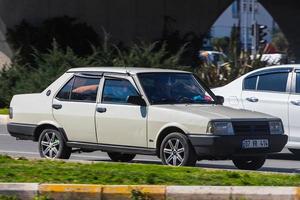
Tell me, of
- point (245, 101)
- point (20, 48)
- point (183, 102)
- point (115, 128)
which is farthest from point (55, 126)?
point (20, 48)

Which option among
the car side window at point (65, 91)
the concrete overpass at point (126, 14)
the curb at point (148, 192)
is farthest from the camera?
the concrete overpass at point (126, 14)

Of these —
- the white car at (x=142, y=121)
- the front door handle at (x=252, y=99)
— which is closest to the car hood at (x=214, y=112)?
the white car at (x=142, y=121)

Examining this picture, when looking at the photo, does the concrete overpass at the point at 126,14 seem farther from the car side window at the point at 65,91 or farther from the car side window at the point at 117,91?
the car side window at the point at 117,91

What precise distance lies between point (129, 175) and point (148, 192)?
3.74 ft

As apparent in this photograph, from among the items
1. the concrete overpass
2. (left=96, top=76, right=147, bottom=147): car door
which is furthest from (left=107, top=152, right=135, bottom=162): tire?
the concrete overpass

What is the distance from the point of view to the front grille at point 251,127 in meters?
12.2

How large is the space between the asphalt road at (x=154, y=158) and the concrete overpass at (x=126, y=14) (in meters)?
15.0

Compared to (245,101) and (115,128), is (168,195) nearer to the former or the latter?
(115,128)

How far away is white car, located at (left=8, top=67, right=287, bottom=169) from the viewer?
39.9 feet

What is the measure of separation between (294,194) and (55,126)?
5.53 metres

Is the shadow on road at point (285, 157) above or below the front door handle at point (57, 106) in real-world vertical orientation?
below

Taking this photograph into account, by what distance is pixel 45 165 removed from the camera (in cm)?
1109

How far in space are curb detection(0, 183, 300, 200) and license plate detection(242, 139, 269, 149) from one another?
3.28m

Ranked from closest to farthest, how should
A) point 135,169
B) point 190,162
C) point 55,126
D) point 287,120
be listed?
point 135,169
point 190,162
point 55,126
point 287,120
